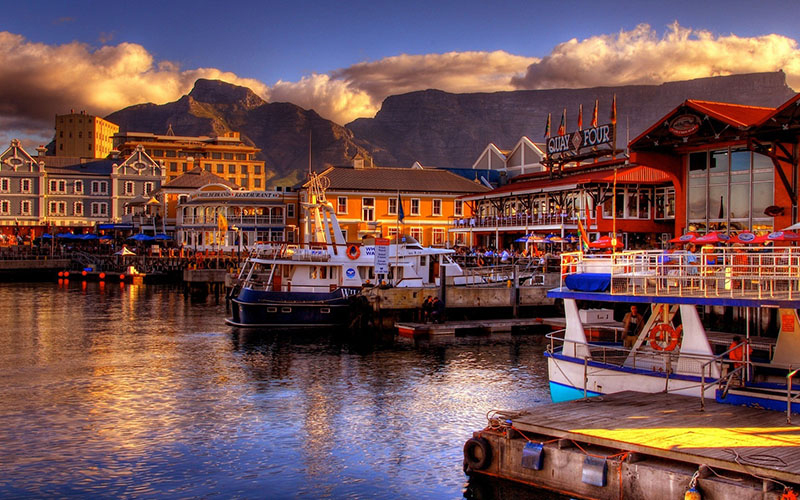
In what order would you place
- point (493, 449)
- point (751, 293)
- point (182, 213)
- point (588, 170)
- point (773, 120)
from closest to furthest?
point (493, 449) → point (751, 293) → point (773, 120) → point (588, 170) → point (182, 213)

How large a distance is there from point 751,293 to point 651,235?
143 feet

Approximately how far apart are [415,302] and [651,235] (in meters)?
25.0

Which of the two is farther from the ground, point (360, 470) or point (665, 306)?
point (665, 306)

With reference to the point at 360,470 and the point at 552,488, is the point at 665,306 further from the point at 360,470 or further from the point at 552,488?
the point at 360,470

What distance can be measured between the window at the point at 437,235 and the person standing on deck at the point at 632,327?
64223mm

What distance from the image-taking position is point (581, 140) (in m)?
67.5

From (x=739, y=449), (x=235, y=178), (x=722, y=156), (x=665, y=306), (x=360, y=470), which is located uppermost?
(x=235, y=178)

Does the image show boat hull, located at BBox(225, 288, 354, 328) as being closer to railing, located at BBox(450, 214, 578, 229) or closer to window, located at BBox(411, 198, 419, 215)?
railing, located at BBox(450, 214, 578, 229)

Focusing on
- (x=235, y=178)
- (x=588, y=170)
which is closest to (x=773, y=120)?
(x=588, y=170)

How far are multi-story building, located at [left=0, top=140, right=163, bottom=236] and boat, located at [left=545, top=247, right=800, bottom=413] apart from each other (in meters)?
98.9

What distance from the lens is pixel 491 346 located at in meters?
38.5

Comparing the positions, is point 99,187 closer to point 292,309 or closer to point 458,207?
point 458,207

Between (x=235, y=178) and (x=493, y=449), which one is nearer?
(x=493, y=449)

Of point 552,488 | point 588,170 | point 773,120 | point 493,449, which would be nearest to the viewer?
point 552,488
